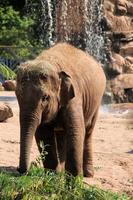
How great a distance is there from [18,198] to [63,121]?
1710 mm

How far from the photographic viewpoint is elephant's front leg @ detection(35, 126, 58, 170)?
288 inches

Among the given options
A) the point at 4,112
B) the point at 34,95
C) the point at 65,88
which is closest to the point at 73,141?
the point at 65,88

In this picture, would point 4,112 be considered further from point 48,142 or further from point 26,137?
point 26,137

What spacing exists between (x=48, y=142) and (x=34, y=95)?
3.24ft

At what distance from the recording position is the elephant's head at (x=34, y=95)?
21.1ft

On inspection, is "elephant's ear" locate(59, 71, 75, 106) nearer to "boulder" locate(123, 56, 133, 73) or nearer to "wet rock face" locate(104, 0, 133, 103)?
"wet rock face" locate(104, 0, 133, 103)

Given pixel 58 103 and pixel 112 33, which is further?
pixel 112 33

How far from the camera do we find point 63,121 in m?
7.14

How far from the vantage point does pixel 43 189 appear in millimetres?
5688

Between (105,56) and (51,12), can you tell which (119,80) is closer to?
(105,56)

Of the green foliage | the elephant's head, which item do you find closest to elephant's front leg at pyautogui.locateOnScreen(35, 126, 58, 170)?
the elephant's head

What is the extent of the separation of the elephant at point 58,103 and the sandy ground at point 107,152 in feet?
1.75

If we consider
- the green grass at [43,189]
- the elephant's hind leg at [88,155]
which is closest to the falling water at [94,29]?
the elephant's hind leg at [88,155]

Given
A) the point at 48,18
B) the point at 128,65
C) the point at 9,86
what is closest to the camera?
the point at 9,86
